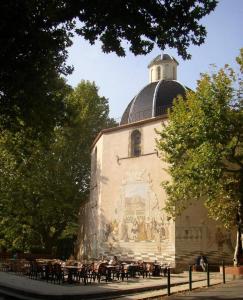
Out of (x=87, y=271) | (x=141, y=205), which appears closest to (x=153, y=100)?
(x=141, y=205)

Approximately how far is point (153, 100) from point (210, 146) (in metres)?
11.9

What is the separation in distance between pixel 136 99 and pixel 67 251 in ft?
67.6

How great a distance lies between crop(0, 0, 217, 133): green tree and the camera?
8945 mm

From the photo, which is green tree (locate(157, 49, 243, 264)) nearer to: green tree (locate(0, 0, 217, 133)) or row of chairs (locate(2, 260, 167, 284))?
row of chairs (locate(2, 260, 167, 284))

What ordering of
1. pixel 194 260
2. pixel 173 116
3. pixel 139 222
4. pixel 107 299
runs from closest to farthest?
pixel 107 299 → pixel 173 116 → pixel 194 260 → pixel 139 222

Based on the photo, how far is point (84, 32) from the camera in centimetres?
983


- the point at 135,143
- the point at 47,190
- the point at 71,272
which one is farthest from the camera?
the point at 47,190

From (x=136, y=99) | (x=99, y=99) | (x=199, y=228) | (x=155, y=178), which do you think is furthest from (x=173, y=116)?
(x=99, y=99)

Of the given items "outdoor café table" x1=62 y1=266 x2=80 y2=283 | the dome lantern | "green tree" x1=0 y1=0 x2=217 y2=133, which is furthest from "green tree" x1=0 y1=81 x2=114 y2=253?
"green tree" x1=0 y1=0 x2=217 y2=133

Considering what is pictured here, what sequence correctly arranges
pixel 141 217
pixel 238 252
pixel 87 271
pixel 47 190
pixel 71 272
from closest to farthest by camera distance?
pixel 71 272
pixel 87 271
pixel 238 252
pixel 141 217
pixel 47 190

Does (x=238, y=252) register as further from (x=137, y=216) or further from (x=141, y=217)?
(x=137, y=216)

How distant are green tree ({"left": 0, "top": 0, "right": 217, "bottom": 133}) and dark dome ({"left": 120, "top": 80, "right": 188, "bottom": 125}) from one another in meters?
19.4

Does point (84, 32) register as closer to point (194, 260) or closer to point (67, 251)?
point (194, 260)

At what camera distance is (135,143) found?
2884 cm
